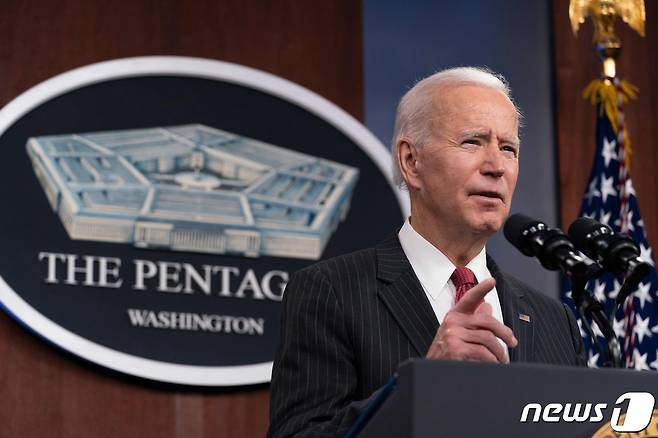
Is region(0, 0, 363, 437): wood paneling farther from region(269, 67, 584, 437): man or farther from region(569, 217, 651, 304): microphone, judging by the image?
region(569, 217, 651, 304): microphone

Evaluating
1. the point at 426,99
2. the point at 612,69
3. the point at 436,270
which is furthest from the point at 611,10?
the point at 436,270

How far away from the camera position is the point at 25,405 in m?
3.79

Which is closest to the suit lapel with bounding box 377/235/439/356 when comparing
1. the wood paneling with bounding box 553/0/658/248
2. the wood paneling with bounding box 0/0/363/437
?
the wood paneling with bounding box 0/0/363/437

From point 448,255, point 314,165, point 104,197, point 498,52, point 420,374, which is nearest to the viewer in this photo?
point 420,374

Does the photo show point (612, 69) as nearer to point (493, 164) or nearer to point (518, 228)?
point (493, 164)

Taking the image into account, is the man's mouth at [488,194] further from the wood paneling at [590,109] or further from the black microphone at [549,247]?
the wood paneling at [590,109]

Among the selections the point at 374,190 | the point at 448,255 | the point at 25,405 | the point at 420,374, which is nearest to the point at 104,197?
the point at 25,405

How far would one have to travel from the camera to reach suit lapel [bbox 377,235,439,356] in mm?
2334

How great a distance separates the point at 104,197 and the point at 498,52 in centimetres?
185

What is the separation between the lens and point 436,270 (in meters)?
2.49

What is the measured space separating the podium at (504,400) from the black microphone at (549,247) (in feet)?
1.04

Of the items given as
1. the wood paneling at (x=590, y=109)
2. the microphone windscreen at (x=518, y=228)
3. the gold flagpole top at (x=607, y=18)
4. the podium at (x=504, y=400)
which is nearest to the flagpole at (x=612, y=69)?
the gold flagpole top at (x=607, y=18)

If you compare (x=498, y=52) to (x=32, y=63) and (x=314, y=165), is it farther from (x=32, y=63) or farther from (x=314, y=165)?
(x=32, y=63)

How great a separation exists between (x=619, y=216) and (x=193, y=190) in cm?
164
